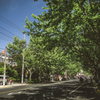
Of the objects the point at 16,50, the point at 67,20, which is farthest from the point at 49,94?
the point at 16,50

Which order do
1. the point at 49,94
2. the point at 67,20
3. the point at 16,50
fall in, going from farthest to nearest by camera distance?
1. the point at 16,50
2. the point at 49,94
3. the point at 67,20

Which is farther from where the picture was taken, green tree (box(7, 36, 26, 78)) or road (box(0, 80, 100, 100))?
green tree (box(7, 36, 26, 78))

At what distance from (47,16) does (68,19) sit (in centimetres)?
145

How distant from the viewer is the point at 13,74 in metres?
46.0

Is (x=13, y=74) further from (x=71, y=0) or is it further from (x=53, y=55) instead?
(x=71, y=0)

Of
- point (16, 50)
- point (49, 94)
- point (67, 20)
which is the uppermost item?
point (16, 50)

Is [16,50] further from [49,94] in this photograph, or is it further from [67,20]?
[67,20]

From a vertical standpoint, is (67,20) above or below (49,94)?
above

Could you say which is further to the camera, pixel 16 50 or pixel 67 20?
pixel 16 50

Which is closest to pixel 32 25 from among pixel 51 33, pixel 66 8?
pixel 51 33

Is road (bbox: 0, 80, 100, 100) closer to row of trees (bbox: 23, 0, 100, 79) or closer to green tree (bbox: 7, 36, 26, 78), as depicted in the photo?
row of trees (bbox: 23, 0, 100, 79)

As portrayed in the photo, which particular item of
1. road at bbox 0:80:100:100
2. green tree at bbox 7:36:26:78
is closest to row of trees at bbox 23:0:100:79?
road at bbox 0:80:100:100

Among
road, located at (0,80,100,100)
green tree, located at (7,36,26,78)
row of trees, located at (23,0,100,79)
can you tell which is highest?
green tree, located at (7,36,26,78)

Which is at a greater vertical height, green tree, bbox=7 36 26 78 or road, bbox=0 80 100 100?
green tree, bbox=7 36 26 78
